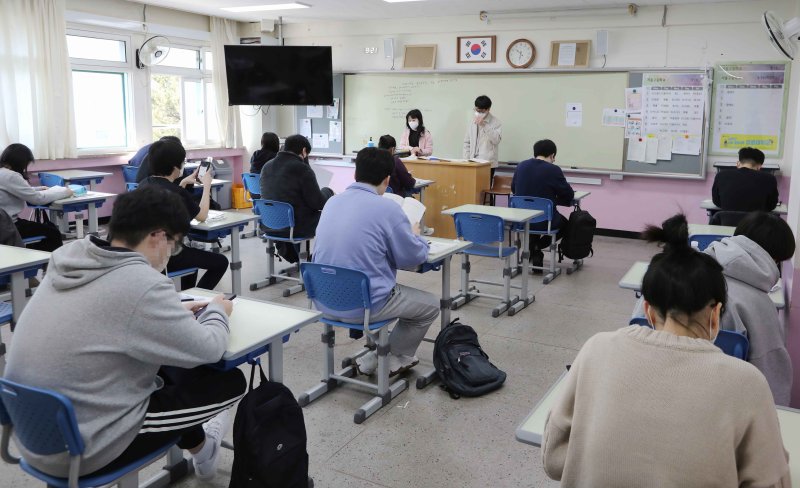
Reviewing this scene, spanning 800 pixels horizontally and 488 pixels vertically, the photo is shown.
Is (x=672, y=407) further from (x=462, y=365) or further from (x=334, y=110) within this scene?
(x=334, y=110)

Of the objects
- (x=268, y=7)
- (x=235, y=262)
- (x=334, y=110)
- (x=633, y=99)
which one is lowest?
(x=235, y=262)

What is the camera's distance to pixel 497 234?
4941mm

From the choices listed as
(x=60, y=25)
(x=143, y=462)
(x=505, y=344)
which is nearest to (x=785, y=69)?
(x=505, y=344)

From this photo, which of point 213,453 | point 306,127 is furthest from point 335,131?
point 213,453

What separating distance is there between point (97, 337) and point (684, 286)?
147cm

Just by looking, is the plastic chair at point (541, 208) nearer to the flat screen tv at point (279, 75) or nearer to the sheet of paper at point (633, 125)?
the sheet of paper at point (633, 125)

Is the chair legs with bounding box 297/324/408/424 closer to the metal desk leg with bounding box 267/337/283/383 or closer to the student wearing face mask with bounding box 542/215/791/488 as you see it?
the metal desk leg with bounding box 267/337/283/383

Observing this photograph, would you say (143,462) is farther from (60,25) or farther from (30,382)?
(60,25)

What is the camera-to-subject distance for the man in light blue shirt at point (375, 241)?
3244 mm

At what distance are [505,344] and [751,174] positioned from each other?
2.56m

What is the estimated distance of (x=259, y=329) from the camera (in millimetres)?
2391

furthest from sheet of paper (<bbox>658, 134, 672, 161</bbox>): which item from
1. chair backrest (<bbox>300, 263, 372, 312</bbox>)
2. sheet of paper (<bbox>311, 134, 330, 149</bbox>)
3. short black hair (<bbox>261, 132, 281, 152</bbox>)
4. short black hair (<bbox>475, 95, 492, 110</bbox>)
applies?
chair backrest (<bbox>300, 263, 372, 312</bbox>)

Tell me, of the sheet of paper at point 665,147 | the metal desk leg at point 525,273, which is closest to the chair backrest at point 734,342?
the metal desk leg at point 525,273

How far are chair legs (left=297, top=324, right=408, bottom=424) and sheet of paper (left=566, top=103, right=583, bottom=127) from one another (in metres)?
5.34
